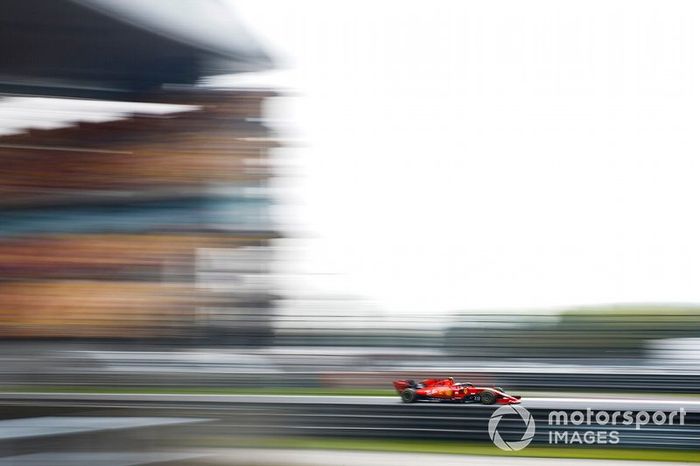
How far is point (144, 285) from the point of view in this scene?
3811 millimetres

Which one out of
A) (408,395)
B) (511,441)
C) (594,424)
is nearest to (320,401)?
(408,395)

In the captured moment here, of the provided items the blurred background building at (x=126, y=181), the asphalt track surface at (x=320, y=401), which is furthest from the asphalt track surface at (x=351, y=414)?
the blurred background building at (x=126, y=181)

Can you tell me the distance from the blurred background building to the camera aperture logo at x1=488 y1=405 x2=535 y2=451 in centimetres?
129

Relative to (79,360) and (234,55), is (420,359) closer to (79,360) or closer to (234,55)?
(79,360)

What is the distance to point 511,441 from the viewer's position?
133 inches

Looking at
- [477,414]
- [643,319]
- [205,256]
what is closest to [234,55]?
[205,256]

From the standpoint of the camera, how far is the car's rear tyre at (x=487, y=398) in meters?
3.35

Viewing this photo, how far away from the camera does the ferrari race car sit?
3.34 meters

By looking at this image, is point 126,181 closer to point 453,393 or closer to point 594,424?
point 453,393

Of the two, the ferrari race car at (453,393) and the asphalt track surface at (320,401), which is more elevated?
the ferrari race car at (453,393)

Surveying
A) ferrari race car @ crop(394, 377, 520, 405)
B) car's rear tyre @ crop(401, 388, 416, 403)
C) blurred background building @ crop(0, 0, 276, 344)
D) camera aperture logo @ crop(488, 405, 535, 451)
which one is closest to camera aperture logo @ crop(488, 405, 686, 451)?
camera aperture logo @ crop(488, 405, 535, 451)

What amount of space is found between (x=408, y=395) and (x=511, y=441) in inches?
20.6

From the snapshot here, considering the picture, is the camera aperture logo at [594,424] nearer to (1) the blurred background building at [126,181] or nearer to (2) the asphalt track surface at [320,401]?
(2) the asphalt track surface at [320,401]

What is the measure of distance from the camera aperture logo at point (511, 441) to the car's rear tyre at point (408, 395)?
0.37 meters
